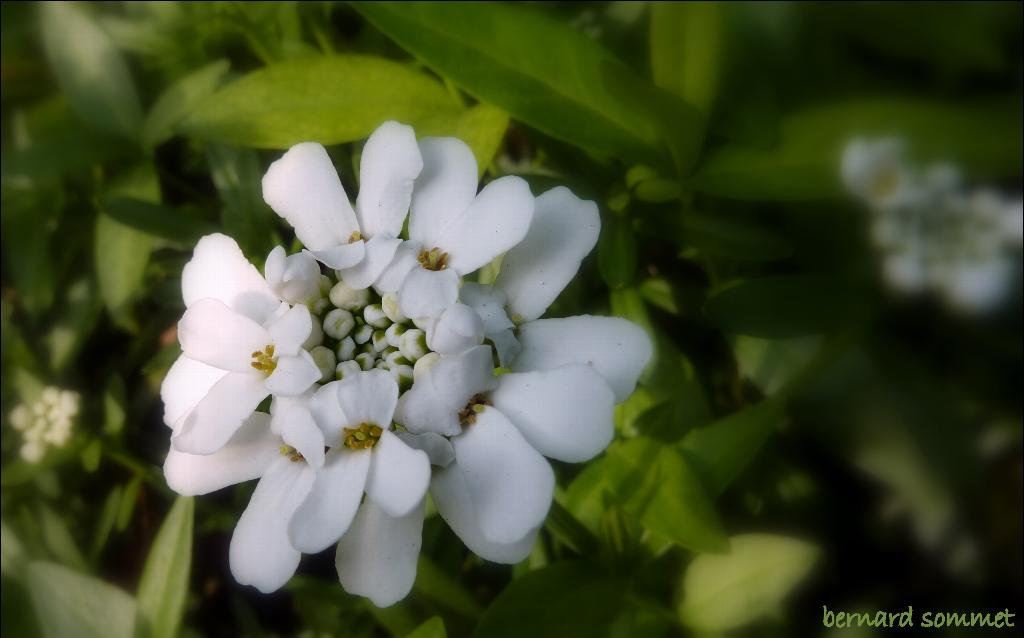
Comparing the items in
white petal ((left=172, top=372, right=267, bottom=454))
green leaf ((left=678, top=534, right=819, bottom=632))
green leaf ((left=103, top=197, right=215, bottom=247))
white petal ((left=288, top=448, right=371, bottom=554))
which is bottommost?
green leaf ((left=678, top=534, right=819, bottom=632))

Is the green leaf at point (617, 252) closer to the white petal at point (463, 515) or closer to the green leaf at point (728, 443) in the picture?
the green leaf at point (728, 443)

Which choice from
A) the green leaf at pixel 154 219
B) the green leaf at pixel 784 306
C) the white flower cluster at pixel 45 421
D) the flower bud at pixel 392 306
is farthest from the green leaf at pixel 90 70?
the green leaf at pixel 784 306

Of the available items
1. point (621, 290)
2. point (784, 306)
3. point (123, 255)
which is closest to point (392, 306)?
point (621, 290)

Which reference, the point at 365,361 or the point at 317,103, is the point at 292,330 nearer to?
the point at 365,361

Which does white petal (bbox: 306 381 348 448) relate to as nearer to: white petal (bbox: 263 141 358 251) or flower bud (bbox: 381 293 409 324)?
flower bud (bbox: 381 293 409 324)

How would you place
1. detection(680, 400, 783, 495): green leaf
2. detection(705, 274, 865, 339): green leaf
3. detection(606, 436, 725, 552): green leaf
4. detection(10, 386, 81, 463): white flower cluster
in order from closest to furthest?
detection(606, 436, 725, 552): green leaf → detection(680, 400, 783, 495): green leaf → detection(705, 274, 865, 339): green leaf → detection(10, 386, 81, 463): white flower cluster

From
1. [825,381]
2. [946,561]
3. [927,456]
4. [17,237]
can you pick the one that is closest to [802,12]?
[825,381]

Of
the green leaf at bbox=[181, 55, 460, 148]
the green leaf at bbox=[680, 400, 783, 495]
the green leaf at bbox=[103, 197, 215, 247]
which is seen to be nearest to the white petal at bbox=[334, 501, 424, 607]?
the green leaf at bbox=[680, 400, 783, 495]
